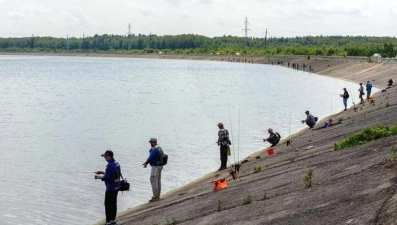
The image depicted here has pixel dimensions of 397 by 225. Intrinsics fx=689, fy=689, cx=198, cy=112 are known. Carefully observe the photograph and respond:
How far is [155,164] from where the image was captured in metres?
19.0

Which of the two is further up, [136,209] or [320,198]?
[320,198]

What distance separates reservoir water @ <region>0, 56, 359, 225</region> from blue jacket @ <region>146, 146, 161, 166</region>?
2606 millimetres

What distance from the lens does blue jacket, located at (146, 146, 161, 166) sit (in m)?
18.7

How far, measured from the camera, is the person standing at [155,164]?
61.3ft

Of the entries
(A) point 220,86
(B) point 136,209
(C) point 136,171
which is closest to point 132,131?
(C) point 136,171

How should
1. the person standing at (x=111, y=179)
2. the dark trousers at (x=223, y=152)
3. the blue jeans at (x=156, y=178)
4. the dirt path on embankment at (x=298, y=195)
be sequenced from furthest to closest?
the dark trousers at (x=223, y=152)
the blue jeans at (x=156, y=178)
the person standing at (x=111, y=179)
the dirt path on embankment at (x=298, y=195)

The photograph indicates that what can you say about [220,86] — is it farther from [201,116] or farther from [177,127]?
[177,127]

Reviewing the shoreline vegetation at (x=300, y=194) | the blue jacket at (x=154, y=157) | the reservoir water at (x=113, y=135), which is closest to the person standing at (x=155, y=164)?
the blue jacket at (x=154, y=157)

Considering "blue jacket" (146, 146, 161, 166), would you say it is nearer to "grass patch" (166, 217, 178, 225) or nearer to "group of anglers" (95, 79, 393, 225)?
"group of anglers" (95, 79, 393, 225)

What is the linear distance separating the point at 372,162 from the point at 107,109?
45.2 meters

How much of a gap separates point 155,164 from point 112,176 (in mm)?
3572

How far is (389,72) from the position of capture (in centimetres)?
7850

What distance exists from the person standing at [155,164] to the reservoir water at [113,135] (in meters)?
1.38

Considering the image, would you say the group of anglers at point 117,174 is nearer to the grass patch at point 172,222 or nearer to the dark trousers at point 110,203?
the dark trousers at point 110,203
